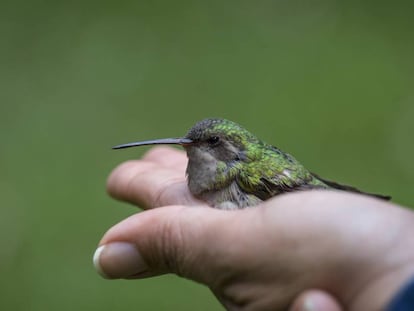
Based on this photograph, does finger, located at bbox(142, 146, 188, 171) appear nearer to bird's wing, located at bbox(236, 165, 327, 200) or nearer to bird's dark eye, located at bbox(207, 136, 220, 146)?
bird's dark eye, located at bbox(207, 136, 220, 146)

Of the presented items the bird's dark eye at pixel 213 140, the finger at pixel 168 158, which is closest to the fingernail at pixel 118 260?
the bird's dark eye at pixel 213 140

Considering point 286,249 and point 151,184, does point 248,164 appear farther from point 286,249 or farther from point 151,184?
point 286,249

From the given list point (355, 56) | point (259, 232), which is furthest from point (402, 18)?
point (259, 232)

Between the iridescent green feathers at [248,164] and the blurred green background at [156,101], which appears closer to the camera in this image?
the iridescent green feathers at [248,164]

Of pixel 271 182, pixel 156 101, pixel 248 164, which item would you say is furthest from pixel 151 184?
pixel 156 101

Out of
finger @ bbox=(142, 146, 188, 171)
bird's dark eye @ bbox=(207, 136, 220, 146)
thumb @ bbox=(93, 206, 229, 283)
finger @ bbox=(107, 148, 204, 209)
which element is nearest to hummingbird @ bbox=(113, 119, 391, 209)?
bird's dark eye @ bbox=(207, 136, 220, 146)

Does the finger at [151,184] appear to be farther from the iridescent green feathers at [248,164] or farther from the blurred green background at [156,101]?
the blurred green background at [156,101]

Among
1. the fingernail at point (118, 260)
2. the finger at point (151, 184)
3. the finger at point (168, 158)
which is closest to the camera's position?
the fingernail at point (118, 260)
